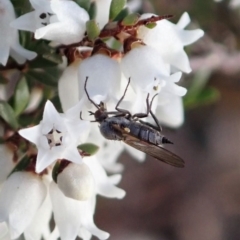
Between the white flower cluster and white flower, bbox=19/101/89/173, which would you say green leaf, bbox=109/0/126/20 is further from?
white flower, bbox=19/101/89/173

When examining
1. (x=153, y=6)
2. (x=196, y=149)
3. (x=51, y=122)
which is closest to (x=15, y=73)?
(x=51, y=122)

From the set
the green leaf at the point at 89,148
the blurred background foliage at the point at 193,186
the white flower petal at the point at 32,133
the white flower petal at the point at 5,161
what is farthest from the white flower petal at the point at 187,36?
the blurred background foliage at the point at 193,186

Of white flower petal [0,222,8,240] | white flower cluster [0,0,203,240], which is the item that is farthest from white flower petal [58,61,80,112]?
white flower petal [0,222,8,240]

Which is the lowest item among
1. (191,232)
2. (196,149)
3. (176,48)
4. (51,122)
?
(191,232)

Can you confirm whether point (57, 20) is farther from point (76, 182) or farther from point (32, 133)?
point (76, 182)

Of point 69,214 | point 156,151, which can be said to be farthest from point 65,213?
point 156,151

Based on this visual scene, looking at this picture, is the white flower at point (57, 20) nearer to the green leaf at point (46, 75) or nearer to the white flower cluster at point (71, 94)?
the white flower cluster at point (71, 94)

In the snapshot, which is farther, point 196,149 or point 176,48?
point 196,149

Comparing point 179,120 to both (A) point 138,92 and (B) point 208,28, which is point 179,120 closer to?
(A) point 138,92
